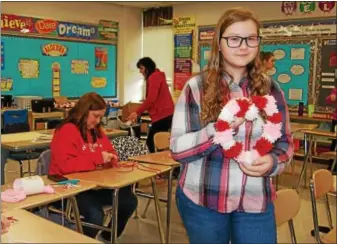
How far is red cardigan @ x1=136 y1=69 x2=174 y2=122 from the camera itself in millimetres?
5270

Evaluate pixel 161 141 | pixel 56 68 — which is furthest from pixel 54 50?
pixel 161 141

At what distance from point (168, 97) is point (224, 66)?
3885 millimetres

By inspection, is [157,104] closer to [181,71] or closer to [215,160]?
[181,71]

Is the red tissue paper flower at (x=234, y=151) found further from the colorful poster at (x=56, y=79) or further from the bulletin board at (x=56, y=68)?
the colorful poster at (x=56, y=79)

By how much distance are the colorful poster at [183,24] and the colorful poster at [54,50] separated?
2.22 metres

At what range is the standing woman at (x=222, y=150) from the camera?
1387 mm

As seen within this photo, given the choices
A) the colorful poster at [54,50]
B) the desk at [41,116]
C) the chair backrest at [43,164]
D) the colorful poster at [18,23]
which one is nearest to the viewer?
the chair backrest at [43,164]

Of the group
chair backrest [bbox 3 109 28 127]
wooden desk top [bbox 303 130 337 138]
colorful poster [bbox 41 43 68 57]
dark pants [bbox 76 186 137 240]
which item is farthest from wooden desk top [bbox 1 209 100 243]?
colorful poster [bbox 41 43 68 57]

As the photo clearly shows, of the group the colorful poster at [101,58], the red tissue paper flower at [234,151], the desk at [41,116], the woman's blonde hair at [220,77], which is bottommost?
the desk at [41,116]

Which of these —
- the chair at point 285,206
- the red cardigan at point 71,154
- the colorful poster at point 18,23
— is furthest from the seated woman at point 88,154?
the colorful poster at point 18,23

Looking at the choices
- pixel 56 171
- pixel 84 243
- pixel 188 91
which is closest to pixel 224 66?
pixel 188 91

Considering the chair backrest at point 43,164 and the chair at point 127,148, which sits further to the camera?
the chair at point 127,148

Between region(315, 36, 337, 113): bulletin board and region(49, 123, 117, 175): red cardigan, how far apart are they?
4.77 m

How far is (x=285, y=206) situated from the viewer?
2174mm
